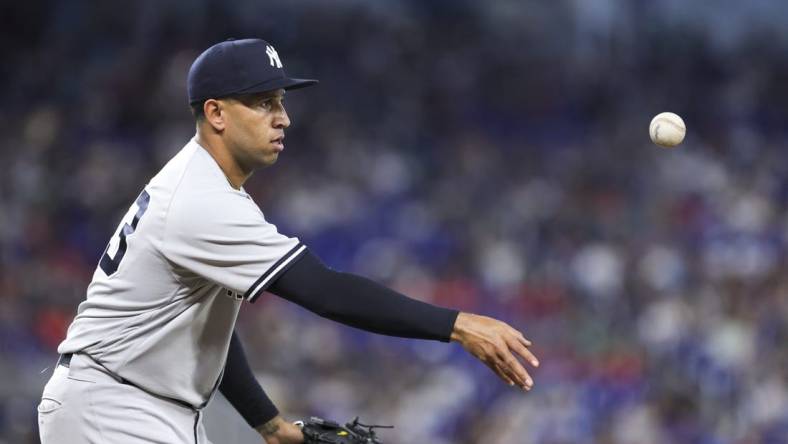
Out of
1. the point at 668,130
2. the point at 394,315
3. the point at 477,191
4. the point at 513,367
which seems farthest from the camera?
the point at 477,191

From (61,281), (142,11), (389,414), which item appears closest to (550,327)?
(389,414)

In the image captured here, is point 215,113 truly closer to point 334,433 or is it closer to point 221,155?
point 221,155

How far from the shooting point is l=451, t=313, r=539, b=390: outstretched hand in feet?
9.28

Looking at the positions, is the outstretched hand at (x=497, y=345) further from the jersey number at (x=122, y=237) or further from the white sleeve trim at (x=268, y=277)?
the jersey number at (x=122, y=237)

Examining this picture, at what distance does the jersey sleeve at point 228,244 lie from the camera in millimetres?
2984

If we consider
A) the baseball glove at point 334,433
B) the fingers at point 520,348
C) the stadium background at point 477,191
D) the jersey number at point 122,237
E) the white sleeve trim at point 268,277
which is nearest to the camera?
the fingers at point 520,348

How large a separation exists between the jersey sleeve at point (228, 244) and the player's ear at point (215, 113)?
0.27 m

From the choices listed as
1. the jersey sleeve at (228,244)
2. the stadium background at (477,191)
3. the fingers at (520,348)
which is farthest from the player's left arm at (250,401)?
the stadium background at (477,191)

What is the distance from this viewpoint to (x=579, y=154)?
11.4m

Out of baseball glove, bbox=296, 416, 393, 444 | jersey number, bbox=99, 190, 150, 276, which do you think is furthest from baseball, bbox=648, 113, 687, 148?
jersey number, bbox=99, 190, 150, 276

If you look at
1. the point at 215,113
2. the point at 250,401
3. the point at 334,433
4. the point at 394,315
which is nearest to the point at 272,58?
the point at 215,113

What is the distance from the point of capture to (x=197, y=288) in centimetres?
319

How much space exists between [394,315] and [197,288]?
24.5 inches

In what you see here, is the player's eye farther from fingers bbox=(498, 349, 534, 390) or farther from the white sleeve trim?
fingers bbox=(498, 349, 534, 390)
